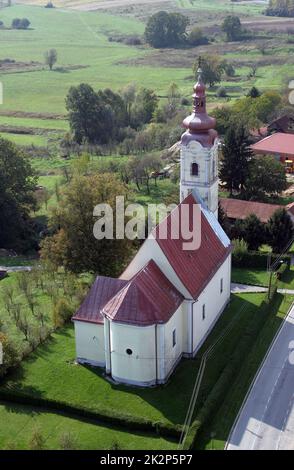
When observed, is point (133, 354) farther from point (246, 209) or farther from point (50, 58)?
point (50, 58)

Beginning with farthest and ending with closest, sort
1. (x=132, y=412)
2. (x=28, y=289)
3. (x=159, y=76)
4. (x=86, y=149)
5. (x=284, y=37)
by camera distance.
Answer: (x=284, y=37) < (x=159, y=76) < (x=86, y=149) < (x=28, y=289) < (x=132, y=412)

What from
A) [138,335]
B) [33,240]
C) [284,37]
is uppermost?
[284,37]

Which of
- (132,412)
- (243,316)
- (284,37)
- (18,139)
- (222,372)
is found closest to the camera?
(132,412)

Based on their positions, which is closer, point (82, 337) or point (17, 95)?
point (82, 337)

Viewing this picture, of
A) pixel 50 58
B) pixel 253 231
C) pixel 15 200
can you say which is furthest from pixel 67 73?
pixel 253 231
